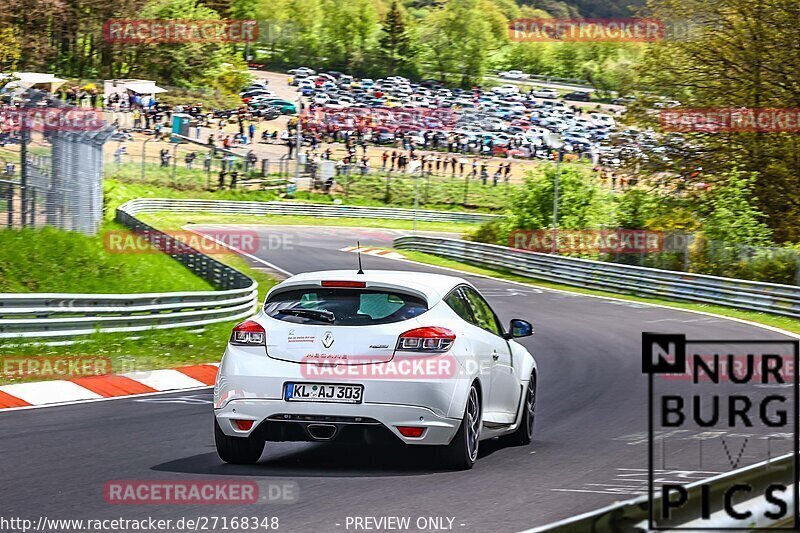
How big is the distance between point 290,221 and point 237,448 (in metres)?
56.2

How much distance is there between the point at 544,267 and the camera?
41.0 m

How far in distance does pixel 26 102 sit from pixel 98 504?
48.3ft

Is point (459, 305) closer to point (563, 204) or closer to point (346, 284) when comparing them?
point (346, 284)

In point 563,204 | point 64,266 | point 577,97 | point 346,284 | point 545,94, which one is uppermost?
point 577,97

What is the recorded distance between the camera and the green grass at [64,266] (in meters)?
21.4

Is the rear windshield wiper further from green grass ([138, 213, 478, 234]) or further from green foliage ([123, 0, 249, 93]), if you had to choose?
green foliage ([123, 0, 249, 93])

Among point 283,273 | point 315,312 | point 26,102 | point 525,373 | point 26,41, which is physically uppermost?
point 26,41

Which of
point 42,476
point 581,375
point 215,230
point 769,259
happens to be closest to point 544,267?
point 769,259

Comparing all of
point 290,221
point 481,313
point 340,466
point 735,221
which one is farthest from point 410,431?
point 290,221

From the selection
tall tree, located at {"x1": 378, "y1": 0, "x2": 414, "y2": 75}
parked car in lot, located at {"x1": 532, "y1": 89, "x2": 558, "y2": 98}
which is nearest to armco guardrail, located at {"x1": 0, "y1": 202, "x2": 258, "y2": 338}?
parked car in lot, located at {"x1": 532, "y1": 89, "x2": 558, "y2": 98}

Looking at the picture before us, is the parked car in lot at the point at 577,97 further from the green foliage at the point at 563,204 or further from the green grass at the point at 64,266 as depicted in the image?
the green grass at the point at 64,266

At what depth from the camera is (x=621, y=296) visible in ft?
121

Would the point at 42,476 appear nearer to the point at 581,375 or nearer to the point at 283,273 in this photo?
the point at 581,375

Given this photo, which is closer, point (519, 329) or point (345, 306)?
point (345, 306)
